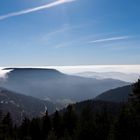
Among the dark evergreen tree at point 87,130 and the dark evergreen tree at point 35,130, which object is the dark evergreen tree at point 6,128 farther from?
the dark evergreen tree at point 87,130

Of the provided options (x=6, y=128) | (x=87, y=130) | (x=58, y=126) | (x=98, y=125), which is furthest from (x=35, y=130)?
(x=98, y=125)

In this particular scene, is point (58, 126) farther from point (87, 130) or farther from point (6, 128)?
point (87, 130)

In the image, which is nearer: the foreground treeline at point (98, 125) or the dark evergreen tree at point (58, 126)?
the foreground treeline at point (98, 125)

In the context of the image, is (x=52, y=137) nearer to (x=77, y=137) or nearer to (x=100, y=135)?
(x=77, y=137)

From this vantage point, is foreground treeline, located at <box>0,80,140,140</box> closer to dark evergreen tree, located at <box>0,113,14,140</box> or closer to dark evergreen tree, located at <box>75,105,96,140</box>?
dark evergreen tree, located at <box>75,105,96,140</box>

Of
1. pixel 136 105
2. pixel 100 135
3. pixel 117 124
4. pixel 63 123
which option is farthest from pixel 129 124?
pixel 63 123

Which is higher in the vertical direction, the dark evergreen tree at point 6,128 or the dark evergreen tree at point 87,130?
the dark evergreen tree at point 87,130

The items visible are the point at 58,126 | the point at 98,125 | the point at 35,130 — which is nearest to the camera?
the point at 98,125

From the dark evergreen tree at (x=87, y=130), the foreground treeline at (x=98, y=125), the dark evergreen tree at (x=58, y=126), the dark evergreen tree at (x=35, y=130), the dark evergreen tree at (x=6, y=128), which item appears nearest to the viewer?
the foreground treeline at (x=98, y=125)

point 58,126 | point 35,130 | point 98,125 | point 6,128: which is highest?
point 98,125

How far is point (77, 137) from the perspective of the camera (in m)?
52.0

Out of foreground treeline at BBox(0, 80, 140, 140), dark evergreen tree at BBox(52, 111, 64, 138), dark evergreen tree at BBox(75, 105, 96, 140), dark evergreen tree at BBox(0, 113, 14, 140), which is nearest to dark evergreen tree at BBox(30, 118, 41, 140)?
foreground treeline at BBox(0, 80, 140, 140)

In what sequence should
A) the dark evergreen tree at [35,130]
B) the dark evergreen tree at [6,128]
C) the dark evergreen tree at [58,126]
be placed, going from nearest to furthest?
the dark evergreen tree at [6,128] < the dark evergreen tree at [58,126] < the dark evergreen tree at [35,130]

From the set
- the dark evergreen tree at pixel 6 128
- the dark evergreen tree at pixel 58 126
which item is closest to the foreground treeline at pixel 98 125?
the dark evergreen tree at pixel 58 126
